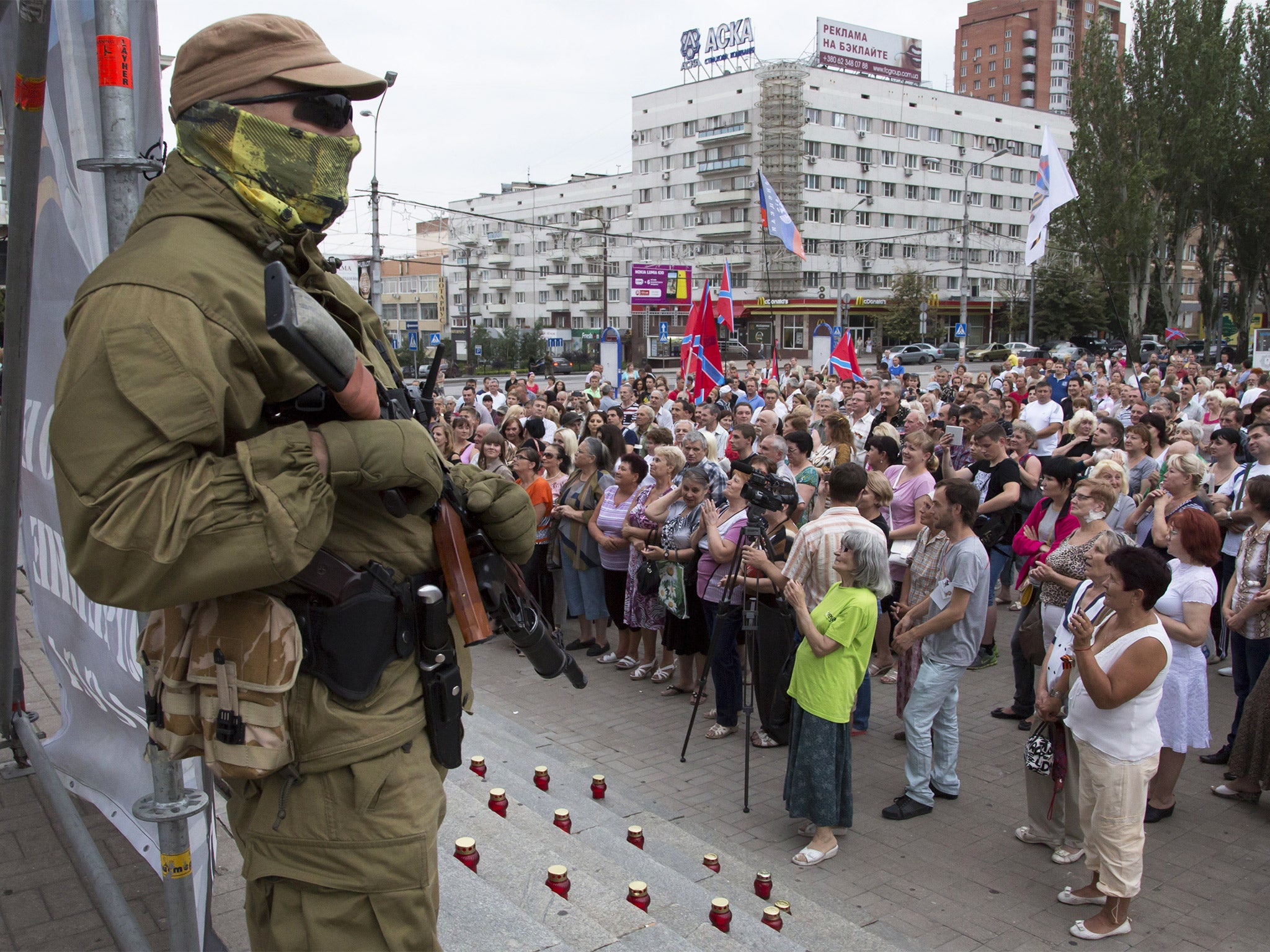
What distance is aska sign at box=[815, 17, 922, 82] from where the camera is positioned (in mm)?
78312

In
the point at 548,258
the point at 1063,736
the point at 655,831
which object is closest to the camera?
the point at 1063,736

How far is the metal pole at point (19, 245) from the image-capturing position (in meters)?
2.41

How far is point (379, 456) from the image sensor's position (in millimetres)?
1697

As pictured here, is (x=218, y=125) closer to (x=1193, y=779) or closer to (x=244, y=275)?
(x=244, y=275)

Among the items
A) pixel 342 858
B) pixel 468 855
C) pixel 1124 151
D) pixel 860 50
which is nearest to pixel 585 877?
pixel 468 855

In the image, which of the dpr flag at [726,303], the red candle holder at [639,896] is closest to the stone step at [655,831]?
the red candle holder at [639,896]

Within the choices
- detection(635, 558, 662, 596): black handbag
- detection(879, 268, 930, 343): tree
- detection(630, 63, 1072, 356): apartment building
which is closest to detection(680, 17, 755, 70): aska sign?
detection(630, 63, 1072, 356): apartment building

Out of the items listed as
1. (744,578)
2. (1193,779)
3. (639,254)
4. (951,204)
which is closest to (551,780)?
(744,578)

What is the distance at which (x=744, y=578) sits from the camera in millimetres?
6281

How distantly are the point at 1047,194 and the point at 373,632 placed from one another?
23.6 m

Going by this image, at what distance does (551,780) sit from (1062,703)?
278 centimetres

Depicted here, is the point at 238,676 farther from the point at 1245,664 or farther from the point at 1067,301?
the point at 1067,301

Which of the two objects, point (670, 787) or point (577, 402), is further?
point (577, 402)

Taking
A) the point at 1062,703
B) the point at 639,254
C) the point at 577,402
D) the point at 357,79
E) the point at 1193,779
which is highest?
the point at 639,254
